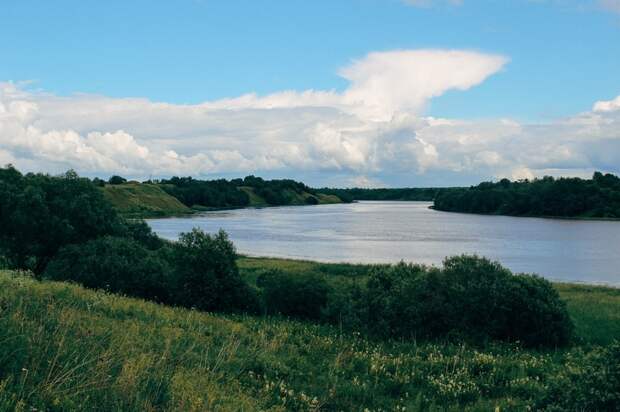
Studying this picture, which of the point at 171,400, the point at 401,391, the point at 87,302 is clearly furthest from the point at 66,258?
the point at 171,400

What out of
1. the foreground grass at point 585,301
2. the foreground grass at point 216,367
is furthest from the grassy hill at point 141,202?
the foreground grass at point 216,367

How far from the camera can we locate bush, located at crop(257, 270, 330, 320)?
2827cm

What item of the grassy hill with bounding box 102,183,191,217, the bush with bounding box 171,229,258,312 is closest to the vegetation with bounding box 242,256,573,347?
the bush with bounding box 171,229,258,312

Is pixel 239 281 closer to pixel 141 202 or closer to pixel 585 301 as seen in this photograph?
pixel 585 301

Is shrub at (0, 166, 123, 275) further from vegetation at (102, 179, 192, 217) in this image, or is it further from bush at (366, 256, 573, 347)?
vegetation at (102, 179, 192, 217)

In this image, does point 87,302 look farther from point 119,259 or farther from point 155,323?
point 119,259

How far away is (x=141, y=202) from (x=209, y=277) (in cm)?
15721

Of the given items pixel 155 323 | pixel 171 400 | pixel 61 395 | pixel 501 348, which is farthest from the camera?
pixel 501 348

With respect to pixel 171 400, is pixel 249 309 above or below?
below

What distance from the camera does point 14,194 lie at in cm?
3653

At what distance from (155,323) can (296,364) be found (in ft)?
14.9

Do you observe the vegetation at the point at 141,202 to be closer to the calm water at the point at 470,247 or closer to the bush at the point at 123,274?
the calm water at the point at 470,247

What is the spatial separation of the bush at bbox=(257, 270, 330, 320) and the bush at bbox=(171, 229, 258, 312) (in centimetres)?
172

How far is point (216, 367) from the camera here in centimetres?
1193
